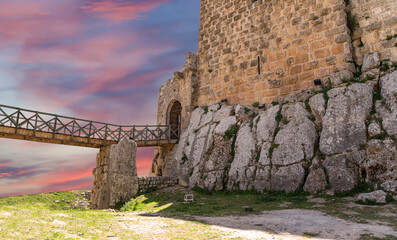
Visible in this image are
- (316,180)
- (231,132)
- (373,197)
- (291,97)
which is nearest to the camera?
(373,197)

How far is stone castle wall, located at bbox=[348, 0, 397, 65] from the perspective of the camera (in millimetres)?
11054

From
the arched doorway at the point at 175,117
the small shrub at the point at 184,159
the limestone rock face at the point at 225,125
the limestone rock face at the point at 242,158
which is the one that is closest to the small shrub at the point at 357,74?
the limestone rock face at the point at 242,158

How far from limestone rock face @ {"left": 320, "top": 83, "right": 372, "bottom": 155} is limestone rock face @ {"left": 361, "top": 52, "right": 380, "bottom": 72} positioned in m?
1.18

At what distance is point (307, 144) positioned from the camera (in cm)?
1015

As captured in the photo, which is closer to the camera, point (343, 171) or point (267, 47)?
point (343, 171)

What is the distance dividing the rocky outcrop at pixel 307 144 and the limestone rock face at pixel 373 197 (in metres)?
0.86

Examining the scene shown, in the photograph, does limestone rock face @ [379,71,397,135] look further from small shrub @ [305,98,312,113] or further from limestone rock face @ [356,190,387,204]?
small shrub @ [305,98,312,113]

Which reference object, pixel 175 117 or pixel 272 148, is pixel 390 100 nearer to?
pixel 272 148

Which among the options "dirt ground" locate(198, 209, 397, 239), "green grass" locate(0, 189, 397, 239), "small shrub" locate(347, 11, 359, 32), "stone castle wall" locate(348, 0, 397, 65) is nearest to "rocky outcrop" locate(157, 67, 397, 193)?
"stone castle wall" locate(348, 0, 397, 65)

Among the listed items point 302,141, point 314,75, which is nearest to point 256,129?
point 302,141

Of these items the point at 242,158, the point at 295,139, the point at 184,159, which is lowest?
the point at 184,159

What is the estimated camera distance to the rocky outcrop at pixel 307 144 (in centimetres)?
887

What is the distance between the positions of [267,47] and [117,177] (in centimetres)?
911

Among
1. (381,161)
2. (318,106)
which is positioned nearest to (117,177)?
(318,106)
